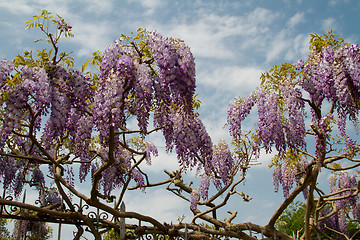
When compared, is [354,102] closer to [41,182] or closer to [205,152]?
[205,152]

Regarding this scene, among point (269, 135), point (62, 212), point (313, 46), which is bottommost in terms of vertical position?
point (62, 212)

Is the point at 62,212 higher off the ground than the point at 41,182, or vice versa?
the point at 41,182

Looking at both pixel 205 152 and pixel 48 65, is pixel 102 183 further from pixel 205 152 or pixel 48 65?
pixel 48 65

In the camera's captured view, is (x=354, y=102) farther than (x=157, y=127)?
No

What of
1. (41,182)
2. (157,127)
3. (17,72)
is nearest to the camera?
(17,72)

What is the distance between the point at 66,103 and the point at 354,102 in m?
4.26

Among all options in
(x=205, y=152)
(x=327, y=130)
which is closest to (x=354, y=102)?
(x=327, y=130)

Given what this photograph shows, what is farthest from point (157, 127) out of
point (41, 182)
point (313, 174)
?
point (41, 182)

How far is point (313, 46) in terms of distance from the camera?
630cm

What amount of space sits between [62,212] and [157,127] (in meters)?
1.99

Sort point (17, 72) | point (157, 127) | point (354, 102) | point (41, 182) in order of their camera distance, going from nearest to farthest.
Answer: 1. point (17, 72)
2. point (354, 102)
3. point (157, 127)
4. point (41, 182)

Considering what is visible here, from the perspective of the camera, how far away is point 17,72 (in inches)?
193

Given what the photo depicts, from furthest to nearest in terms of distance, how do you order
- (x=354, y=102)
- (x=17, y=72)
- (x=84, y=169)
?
1. (x=84, y=169)
2. (x=354, y=102)
3. (x=17, y=72)

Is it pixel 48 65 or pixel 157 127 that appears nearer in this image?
pixel 48 65
